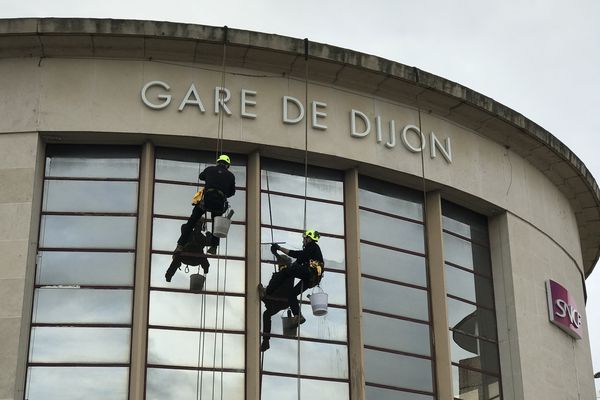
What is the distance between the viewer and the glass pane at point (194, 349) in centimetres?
2059

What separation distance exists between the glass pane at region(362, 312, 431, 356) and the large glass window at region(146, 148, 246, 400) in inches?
99.1

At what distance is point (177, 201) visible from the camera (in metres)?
21.8

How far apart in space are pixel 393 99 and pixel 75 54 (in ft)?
20.8

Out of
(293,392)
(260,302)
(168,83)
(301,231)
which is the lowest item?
(293,392)

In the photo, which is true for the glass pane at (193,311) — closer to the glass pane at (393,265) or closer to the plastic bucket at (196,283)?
the plastic bucket at (196,283)

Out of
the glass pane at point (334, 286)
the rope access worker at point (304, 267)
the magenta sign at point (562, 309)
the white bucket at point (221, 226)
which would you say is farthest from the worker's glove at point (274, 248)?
the magenta sign at point (562, 309)

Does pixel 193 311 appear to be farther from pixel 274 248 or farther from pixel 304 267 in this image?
pixel 304 267

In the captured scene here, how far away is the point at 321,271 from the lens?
20734 millimetres

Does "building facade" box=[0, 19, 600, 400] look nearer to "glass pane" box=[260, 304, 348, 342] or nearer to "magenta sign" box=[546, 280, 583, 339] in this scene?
"glass pane" box=[260, 304, 348, 342]

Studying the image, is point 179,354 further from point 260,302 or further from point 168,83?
point 168,83

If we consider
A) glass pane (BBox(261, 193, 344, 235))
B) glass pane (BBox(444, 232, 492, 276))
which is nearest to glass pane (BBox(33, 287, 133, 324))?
glass pane (BBox(261, 193, 344, 235))

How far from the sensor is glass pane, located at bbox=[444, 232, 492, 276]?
24134mm

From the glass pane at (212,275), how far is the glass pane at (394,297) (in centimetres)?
249

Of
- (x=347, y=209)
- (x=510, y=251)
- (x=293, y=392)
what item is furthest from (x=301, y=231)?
(x=510, y=251)
